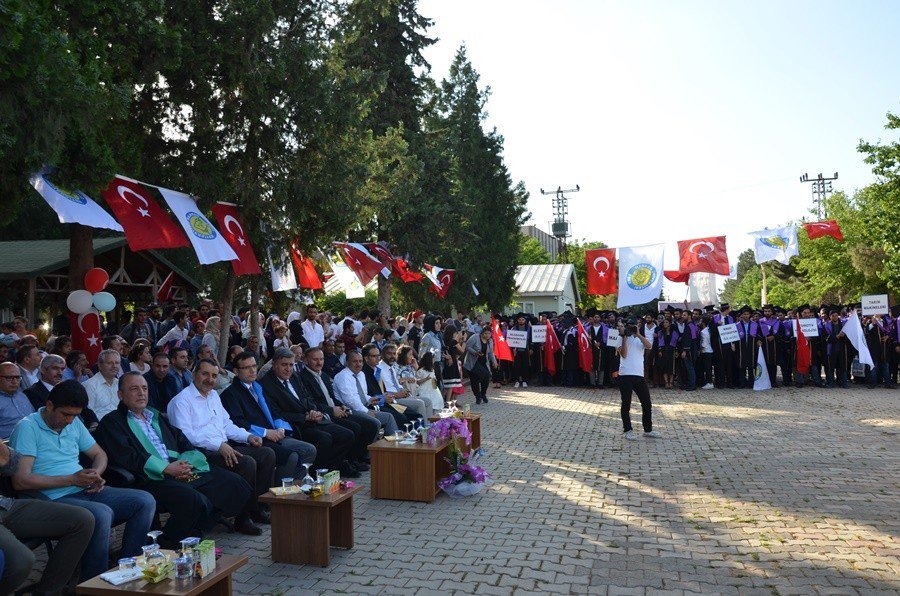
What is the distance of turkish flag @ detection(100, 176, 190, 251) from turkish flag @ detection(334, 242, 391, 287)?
6.17 metres

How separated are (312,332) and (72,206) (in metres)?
8.10

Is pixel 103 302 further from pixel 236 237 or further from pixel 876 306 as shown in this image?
pixel 876 306

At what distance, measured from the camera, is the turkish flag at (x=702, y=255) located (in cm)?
2183

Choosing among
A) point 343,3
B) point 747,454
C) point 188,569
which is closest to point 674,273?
point 747,454

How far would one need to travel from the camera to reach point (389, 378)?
1213 cm

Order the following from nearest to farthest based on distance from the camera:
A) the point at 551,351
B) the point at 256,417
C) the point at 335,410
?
1. the point at 256,417
2. the point at 335,410
3. the point at 551,351

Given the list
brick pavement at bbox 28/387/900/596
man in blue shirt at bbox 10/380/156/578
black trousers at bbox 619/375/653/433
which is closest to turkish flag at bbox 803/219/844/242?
brick pavement at bbox 28/387/900/596

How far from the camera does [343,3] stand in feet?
44.9

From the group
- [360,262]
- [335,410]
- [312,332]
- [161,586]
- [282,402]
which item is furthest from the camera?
[360,262]

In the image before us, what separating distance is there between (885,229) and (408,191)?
1434 centimetres

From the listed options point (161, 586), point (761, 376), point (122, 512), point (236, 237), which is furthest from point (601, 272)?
point (161, 586)

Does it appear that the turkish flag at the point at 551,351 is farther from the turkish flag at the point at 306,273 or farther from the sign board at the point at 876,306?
the sign board at the point at 876,306

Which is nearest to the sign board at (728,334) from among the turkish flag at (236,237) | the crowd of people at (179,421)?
the crowd of people at (179,421)

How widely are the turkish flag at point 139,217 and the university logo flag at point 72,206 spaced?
50 centimetres
